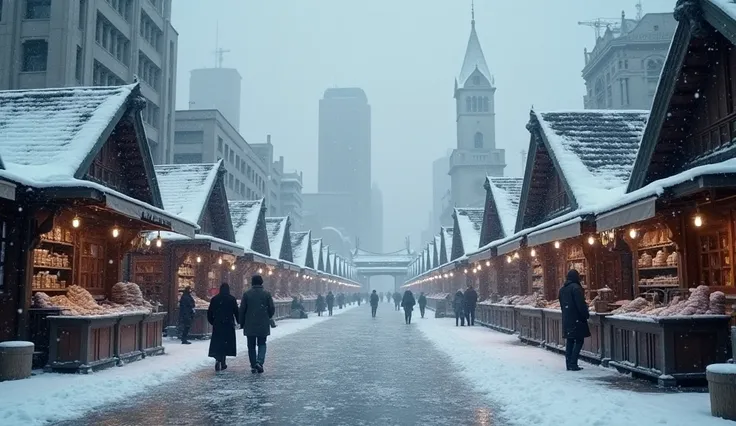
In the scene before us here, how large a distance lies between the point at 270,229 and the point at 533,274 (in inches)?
958

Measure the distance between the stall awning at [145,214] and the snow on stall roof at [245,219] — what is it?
1447 cm

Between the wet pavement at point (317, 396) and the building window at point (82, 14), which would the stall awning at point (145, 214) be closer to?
the wet pavement at point (317, 396)

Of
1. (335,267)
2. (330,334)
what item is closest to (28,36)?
(330,334)

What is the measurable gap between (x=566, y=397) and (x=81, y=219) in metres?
12.6

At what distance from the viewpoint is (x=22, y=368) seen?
1234cm

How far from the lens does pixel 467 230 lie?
4059cm

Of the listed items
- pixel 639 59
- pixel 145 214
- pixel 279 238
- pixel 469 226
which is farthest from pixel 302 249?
pixel 639 59

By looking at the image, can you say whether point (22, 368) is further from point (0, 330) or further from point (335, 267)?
point (335, 267)

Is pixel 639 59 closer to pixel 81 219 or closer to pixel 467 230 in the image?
pixel 467 230

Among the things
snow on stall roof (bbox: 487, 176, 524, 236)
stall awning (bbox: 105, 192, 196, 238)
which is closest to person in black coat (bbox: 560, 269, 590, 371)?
stall awning (bbox: 105, 192, 196, 238)

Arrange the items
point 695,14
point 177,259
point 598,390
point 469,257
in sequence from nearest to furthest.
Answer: point 598,390, point 695,14, point 177,259, point 469,257

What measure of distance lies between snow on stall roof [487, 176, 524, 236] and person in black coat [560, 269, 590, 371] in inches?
564

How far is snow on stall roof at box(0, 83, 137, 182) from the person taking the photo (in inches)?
573

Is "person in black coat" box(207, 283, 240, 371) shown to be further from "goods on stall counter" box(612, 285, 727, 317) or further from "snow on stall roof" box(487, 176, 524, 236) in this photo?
"snow on stall roof" box(487, 176, 524, 236)
